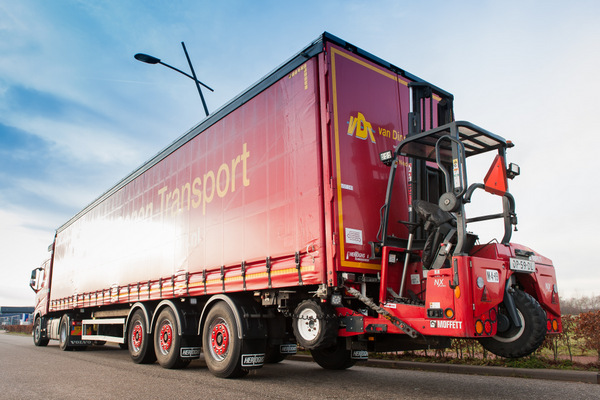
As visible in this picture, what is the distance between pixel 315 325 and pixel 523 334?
7.53 ft

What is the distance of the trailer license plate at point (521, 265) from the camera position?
215 inches

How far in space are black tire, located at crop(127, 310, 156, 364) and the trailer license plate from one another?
7.00 m

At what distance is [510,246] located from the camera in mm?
5676

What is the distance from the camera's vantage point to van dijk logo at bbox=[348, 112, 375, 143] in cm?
650

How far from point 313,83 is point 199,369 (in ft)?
18.2

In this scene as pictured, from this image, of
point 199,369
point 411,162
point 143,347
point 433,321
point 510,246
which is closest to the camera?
point 433,321

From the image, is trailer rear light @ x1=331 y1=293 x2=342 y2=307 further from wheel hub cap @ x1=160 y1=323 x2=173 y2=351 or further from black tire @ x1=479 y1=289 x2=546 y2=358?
wheel hub cap @ x1=160 y1=323 x2=173 y2=351

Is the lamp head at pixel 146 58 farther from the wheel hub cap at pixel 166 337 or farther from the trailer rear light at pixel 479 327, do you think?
the trailer rear light at pixel 479 327

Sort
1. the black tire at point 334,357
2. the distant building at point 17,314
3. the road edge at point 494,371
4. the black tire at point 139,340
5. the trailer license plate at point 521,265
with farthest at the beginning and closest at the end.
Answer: the distant building at point 17,314 < the black tire at point 139,340 < the black tire at point 334,357 < the road edge at point 494,371 < the trailer license plate at point 521,265

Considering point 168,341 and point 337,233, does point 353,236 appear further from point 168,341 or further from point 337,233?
point 168,341

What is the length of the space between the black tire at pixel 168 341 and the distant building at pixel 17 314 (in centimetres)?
6589

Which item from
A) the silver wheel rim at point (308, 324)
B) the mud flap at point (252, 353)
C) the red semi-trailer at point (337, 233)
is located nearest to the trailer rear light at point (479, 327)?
the red semi-trailer at point (337, 233)

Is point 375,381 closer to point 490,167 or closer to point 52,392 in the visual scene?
point 490,167

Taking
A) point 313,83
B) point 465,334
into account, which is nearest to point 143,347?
point 313,83
